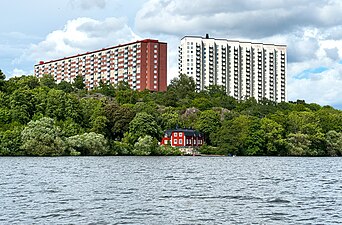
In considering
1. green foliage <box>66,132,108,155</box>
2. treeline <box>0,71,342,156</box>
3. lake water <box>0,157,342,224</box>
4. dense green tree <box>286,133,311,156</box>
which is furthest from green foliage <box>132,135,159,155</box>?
lake water <box>0,157,342,224</box>

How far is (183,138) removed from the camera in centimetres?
15850

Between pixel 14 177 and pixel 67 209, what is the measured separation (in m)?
24.7

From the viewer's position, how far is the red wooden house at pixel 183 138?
516ft

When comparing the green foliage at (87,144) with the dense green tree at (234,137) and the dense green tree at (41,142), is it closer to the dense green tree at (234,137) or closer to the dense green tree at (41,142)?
the dense green tree at (41,142)

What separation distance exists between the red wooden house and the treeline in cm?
221

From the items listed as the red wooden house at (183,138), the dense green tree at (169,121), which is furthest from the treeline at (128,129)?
the red wooden house at (183,138)

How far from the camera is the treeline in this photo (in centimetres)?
11238

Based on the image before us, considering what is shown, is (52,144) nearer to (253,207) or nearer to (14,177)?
(14,177)

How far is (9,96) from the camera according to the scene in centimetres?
13850

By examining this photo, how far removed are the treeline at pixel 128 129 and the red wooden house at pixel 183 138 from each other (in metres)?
2.21

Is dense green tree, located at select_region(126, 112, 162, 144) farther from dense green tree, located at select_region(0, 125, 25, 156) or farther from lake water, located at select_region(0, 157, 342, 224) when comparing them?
lake water, located at select_region(0, 157, 342, 224)

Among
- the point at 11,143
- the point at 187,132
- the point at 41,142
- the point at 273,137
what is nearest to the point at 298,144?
the point at 273,137

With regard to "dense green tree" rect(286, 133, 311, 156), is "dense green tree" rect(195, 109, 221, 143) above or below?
above

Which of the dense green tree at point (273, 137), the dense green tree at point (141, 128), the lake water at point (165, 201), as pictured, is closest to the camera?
the lake water at point (165, 201)
